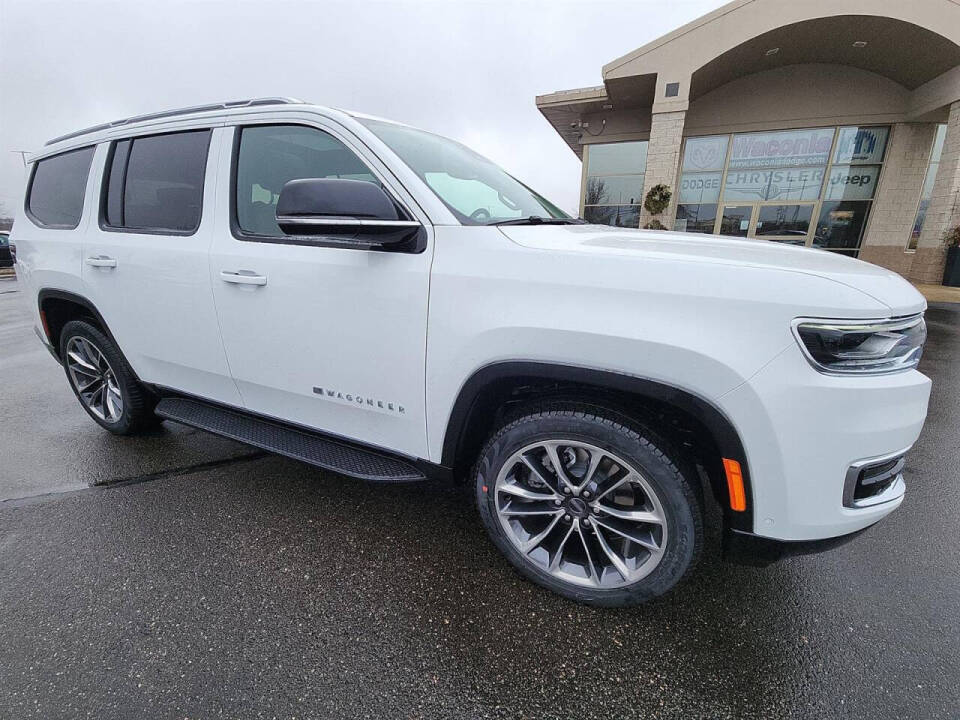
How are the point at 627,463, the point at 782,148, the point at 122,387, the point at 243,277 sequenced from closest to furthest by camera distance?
the point at 627,463 → the point at 243,277 → the point at 122,387 → the point at 782,148

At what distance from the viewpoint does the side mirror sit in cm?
161

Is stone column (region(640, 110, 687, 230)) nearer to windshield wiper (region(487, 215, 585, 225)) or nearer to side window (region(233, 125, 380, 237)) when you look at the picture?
windshield wiper (region(487, 215, 585, 225))

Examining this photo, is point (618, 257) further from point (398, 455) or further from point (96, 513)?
point (96, 513)

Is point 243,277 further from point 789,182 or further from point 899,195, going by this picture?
point 899,195

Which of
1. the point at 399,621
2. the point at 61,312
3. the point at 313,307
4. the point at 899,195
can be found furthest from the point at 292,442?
the point at 899,195

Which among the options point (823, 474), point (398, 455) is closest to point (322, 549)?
point (398, 455)

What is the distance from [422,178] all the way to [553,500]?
1419mm

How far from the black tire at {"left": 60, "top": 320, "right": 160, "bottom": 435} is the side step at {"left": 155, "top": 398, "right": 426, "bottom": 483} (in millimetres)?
388

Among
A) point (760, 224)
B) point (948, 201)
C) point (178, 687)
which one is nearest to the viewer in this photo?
point (178, 687)

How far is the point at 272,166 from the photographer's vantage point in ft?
7.18

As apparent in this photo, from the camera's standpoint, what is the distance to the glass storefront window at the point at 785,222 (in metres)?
13.7

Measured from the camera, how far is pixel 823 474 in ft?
4.38

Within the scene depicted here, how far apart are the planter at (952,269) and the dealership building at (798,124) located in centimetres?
16

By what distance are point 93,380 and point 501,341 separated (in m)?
3.29
